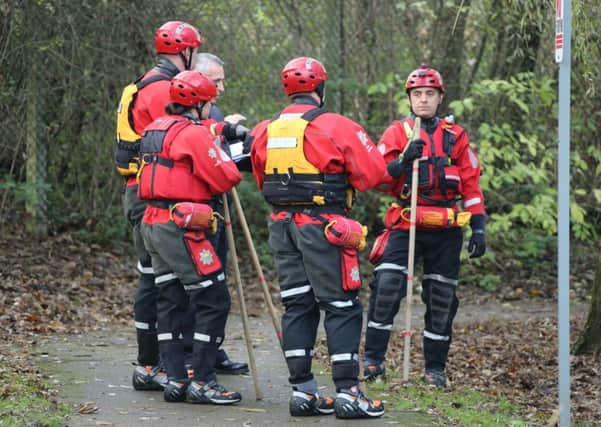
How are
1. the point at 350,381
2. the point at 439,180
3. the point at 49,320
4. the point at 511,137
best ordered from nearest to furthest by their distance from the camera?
the point at 350,381, the point at 439,180, the point at 49,320, the point at 511,137

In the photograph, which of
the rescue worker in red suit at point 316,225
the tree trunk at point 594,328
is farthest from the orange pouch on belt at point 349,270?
the tree trunk at point 594,328

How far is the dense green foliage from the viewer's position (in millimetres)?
13586

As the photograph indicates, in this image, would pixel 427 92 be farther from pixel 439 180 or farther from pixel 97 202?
pixel 97 202

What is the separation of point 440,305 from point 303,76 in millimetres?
2353

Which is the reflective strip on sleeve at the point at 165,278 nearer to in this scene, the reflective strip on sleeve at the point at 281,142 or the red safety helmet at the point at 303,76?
the reflective strip on sleeve at the point at 281,142

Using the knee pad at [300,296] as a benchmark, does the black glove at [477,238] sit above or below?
above

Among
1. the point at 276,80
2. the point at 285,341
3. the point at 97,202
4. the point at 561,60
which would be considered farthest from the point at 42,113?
the point at 561,60

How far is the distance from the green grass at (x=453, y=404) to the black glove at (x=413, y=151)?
1.66 metres

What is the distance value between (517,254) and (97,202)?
5.56 meters

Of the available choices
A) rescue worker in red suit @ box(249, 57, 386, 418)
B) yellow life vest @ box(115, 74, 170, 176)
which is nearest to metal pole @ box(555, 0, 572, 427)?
rescue worker in red suit @ box(249, 57, 386, 418)

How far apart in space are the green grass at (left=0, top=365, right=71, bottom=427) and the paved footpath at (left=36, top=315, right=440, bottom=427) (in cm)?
13

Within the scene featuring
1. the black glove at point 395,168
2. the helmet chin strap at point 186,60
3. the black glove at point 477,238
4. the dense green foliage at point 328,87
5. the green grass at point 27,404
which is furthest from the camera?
the dense green foliage at point 328,87

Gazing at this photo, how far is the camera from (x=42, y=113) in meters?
13.9

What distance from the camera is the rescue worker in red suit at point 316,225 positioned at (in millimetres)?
7062
